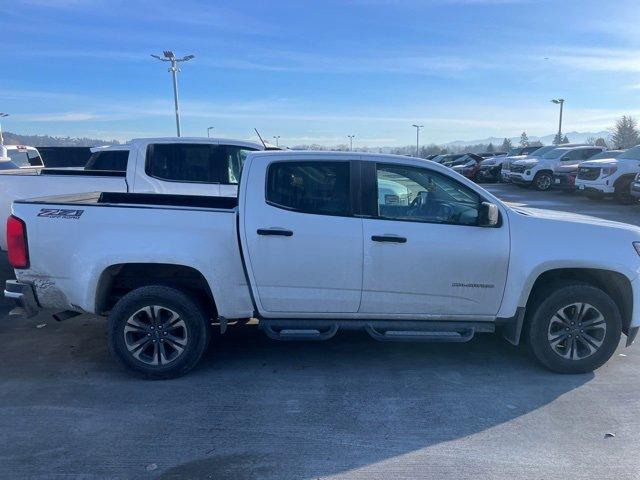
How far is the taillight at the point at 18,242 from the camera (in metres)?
4.28

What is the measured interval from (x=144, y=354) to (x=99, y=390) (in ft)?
1.43

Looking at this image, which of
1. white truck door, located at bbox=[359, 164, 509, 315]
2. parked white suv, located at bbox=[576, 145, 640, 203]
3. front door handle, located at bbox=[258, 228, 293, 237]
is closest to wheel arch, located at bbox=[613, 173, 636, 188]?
parked white suv, located at bbox=[576, 145, 640, 203]

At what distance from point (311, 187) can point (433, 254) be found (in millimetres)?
1161

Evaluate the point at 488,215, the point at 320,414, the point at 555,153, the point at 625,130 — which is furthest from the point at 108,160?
the point at 625,130

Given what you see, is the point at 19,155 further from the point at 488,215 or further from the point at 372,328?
the point at 488,215

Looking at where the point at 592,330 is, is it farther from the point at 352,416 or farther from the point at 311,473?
the point at 311,473

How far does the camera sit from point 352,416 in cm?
380

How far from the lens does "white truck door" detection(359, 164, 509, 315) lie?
4.25 meters

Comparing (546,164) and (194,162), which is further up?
(194,162)

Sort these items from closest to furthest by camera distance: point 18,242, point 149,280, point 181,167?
point 18,242 → point 149,280 → point 181,167

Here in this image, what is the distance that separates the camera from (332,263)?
4258 mm

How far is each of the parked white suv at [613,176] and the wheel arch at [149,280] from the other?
636 inches

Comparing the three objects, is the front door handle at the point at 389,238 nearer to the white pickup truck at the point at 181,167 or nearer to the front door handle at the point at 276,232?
the front door handle at the point at 276,232

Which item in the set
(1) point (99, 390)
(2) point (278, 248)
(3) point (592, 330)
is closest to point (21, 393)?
(1) point (99, 390)
